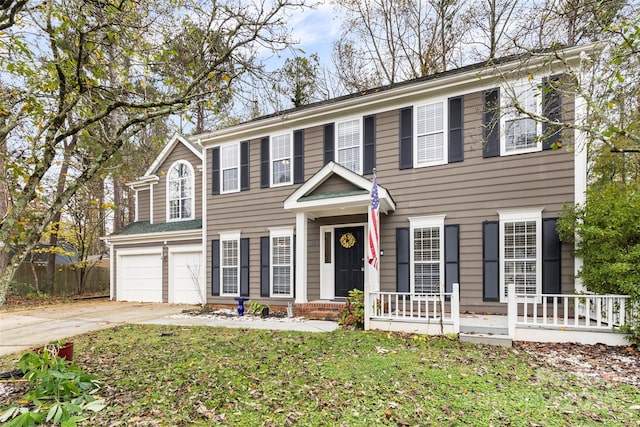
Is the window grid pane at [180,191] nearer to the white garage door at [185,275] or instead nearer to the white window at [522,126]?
the white garage door at [185,275]

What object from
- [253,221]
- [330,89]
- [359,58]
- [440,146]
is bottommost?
[253,221]

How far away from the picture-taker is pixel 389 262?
9.05 meters

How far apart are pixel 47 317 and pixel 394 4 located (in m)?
17.5

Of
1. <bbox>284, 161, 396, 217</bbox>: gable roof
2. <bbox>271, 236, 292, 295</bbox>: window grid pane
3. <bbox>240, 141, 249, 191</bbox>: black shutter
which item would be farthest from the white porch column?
<bbox>240, 141, 249, 191</bbox>: black shutter

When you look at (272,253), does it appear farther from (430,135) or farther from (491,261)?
(491,261)

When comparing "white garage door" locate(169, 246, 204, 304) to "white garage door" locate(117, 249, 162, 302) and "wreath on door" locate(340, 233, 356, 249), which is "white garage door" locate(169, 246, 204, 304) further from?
"wreath on door" locate(340, 233, 356, 249)

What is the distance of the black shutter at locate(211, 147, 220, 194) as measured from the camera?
1188cm

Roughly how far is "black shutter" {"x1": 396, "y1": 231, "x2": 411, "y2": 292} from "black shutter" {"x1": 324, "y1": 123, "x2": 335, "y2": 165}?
2.89 meters

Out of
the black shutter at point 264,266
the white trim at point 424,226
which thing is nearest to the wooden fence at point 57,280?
the black shutter at point 264,266

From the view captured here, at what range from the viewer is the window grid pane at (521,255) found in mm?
7609

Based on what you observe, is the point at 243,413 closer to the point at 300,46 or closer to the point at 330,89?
the point at 300,46

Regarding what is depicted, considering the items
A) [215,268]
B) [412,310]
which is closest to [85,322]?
[215,268]

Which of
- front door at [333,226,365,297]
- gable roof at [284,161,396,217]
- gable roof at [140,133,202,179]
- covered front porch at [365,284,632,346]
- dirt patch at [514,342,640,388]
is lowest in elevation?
dirt patch at [514,342,640,388]

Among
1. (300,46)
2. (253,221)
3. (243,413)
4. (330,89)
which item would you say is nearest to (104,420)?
(243,413)
